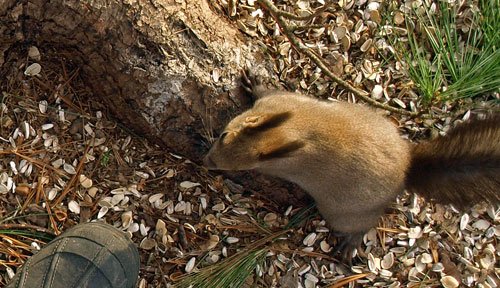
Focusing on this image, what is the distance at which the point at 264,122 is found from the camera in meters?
2.57

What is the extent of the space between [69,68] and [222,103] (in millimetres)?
707

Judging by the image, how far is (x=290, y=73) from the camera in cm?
294

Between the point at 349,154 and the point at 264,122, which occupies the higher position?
the point at 264,122

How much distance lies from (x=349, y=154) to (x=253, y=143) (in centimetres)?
40

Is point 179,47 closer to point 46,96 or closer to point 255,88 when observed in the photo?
point 255,88

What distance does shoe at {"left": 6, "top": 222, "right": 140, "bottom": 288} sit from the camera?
9.21 ft

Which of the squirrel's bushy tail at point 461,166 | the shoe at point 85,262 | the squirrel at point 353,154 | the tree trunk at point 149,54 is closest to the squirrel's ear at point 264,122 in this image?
the squirrel at point 353,154

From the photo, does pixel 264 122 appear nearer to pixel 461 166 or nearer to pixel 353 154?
pixel 353 154

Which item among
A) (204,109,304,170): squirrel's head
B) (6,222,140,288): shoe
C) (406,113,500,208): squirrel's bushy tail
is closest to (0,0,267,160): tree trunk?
(204,109,304,170): squirrel's head

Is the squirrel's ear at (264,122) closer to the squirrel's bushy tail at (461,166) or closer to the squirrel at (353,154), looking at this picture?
the squirrel at (353,154)

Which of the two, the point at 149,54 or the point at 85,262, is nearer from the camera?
the point at 149,54

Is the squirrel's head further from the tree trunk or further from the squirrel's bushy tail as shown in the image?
the squirrel's bushy tail

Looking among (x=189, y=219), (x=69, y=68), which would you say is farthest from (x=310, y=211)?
(x=69, y=68)

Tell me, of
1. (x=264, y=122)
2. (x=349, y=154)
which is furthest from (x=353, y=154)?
(x=264, y=122)
